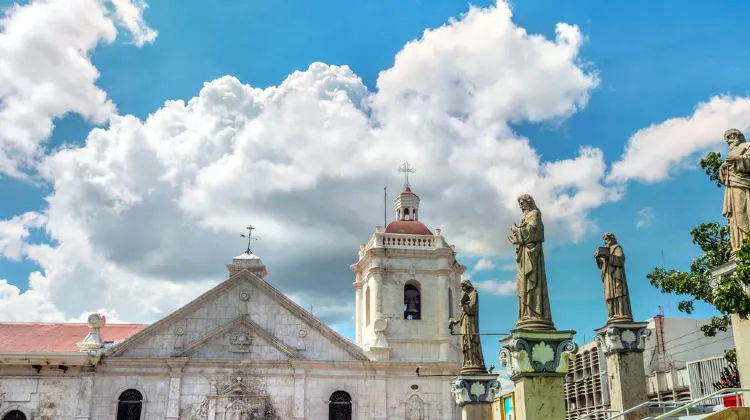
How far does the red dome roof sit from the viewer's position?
3269cm

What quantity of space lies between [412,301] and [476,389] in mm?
12401

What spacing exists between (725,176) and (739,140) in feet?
1.99

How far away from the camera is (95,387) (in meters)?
27.2

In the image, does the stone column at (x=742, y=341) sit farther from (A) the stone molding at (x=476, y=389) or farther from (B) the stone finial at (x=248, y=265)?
(B) the stone finial at (x=248, y=265)

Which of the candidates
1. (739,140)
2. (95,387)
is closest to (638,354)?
(739,140)

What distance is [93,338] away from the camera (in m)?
27.9

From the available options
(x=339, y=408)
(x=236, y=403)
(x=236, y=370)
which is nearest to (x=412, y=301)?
(x=339, y=408)

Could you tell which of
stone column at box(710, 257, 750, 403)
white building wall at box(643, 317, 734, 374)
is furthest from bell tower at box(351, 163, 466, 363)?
stone column at box(710, 257, 750, 403)

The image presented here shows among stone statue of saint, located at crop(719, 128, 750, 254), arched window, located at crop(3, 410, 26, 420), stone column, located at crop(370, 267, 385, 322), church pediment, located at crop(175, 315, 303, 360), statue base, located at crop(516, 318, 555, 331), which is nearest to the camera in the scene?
stone statue of saint, located at crop(719, 128, 750, 254)

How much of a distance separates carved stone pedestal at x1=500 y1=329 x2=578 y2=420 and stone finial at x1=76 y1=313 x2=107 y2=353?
21.4 m

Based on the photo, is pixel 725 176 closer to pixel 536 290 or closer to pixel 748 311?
pixel 748 311

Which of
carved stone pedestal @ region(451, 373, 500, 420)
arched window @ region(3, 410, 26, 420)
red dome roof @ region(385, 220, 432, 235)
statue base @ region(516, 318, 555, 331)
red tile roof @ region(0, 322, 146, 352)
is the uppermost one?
red dome roof @ region(385, 220, 432, 235)

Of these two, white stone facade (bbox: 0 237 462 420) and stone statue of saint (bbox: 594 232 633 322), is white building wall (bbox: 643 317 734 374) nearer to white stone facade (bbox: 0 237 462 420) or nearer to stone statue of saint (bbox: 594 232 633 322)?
white stone facade (bbox: 0 237 462 420)

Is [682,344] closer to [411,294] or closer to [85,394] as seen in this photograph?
[411,294]
